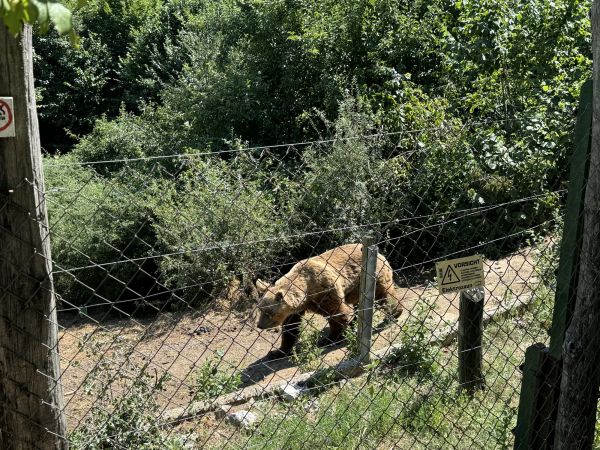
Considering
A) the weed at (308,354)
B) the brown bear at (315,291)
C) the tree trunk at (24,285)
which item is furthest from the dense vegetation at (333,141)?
the tree trunk at (24,285)

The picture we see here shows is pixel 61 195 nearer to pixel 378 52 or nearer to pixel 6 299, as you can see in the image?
pixel 378 52

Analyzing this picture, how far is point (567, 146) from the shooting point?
8.07 metres

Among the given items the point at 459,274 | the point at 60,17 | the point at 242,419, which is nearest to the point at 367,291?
the point at 242,419

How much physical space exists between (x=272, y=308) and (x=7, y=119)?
19.0ft

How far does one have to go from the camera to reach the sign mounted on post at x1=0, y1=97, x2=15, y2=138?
6.43ft

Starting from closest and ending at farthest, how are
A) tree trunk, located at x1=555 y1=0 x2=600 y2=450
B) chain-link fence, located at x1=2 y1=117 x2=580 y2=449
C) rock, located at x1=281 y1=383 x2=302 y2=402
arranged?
tree trunk, located at x1=555 y1=0 x2=600 y2=450 < chain-link fence, located at x1=2 y1=117 x2=580 y2=449 < rock, located at x1=281 y1=383 x2=302 y2=402

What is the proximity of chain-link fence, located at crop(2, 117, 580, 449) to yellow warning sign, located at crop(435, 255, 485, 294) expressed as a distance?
1.04ft

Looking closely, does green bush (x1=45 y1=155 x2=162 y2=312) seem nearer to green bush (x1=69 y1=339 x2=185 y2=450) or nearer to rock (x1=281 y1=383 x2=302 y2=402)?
rock (x1=281 y1=383 x2=302 y2=402)

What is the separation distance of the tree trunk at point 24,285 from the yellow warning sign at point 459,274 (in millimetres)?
1768

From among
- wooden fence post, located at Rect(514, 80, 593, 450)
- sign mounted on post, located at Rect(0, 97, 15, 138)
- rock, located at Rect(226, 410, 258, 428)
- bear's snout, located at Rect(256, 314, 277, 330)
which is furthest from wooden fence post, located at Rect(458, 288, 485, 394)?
sign mounted on post, located at Rect(0, 97, 15, 138)

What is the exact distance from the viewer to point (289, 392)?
18.0 feet

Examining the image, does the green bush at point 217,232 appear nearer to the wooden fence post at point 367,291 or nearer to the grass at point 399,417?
the wooden fence post at point 367,291

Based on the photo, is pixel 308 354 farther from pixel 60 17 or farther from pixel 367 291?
pixel 60 17

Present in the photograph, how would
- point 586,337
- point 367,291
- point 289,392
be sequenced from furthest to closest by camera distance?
1. point 367,291
2. point 289,392
3. point 586,337
